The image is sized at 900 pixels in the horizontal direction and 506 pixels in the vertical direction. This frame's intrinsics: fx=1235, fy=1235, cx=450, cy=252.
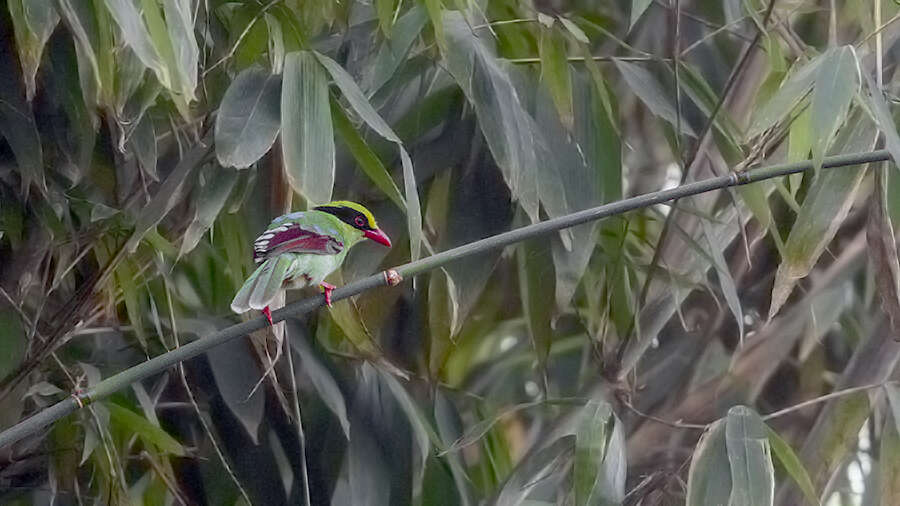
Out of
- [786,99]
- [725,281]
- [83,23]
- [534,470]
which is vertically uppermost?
[83,23]

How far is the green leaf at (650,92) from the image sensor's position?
7.97 feet

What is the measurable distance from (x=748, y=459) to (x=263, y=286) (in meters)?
0.89

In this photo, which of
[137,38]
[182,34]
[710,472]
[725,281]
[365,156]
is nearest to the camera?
[137,38]

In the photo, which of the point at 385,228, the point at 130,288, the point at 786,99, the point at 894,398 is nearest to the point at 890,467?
the point at 894,398

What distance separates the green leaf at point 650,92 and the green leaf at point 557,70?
23cm

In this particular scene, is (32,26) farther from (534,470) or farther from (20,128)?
(534,470)

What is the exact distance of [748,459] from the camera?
6.86ft

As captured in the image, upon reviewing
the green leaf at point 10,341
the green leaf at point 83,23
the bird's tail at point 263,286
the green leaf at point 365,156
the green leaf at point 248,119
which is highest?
the green leaf at point 83,23

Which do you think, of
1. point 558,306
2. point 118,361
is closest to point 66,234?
point 118,361

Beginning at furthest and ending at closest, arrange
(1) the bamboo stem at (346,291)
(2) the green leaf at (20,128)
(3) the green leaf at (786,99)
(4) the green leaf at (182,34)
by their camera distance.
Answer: (2) the green leaf at (20,128)
(3) the green leaf at (786,99)
(4) the green leaf at (182,34)
(1) the bamboo stem at (346,291)

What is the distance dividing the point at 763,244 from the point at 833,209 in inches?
47.9

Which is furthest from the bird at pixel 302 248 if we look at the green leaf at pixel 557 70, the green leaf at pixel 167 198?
the green leaf at pixel 557 70

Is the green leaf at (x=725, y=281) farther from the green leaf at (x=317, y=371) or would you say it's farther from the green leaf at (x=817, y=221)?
the green leaf at (x=317, y=371)

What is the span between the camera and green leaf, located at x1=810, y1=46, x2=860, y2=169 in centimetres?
186
